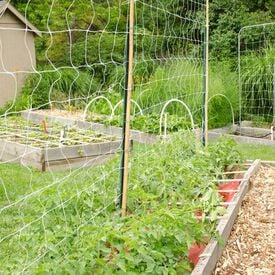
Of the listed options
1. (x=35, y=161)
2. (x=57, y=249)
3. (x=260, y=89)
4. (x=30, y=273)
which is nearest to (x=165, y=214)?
(x=57, y=249)

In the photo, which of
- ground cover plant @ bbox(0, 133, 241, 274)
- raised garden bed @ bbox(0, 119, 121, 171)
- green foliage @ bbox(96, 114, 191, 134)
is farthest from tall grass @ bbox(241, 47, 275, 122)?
ground cover plant @ bbox(0, 133, 241, 274)

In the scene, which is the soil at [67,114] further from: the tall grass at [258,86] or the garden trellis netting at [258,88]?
the tall grass at [258,86]

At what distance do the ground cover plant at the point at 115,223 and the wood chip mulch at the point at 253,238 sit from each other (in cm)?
25

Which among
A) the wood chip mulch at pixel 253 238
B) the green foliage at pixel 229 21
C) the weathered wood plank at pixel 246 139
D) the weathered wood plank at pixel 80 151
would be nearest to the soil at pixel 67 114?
the weathered wood plank at pixel 246 139

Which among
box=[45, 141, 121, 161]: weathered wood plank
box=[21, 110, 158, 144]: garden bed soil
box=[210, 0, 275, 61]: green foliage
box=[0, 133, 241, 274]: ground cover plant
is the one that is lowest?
box=[0, 133, 241, 274]: ground cover plant

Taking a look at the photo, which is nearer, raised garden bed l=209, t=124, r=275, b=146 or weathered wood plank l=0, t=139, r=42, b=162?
weathered wood plank l=0, t=139, r=42, b=162

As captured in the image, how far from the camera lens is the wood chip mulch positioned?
3473mm

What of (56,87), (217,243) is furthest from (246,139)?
(217,243)

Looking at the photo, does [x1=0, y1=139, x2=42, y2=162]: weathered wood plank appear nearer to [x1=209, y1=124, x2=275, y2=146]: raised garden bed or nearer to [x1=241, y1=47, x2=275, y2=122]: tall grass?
[x1=209, y1=124, x2=275, y2=146]: raised garden bed

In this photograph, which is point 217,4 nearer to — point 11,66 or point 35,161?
point 11,66

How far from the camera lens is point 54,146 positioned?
6.50 m

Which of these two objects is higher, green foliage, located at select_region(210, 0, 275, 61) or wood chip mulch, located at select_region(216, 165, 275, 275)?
green foliage, located at select_region(210, 0, 275, 61)

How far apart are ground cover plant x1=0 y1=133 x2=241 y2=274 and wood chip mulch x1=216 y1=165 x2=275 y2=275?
0.25m

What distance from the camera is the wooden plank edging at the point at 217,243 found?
305 centimetres
